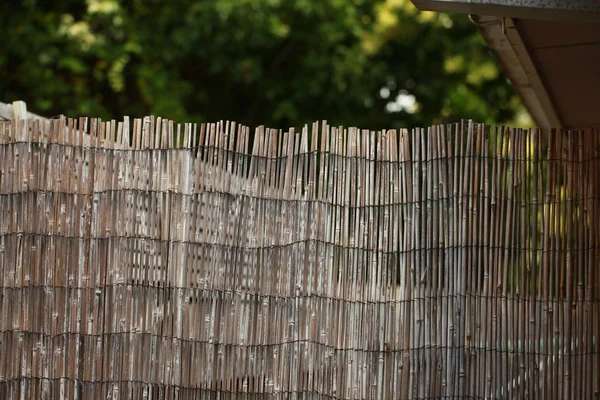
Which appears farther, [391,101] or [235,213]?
[391,101]

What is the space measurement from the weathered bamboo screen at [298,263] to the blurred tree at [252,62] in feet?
21.7

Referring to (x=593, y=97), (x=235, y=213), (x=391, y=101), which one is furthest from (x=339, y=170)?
(x=391, y=101)

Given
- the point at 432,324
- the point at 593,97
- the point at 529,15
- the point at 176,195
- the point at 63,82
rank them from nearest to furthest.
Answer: the point at 529,15
the point at 432,324
the point at 176,195
the point at 593,97
the point at 63,82

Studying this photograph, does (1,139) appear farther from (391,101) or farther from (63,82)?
(391,101)

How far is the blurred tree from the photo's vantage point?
34.5 feet

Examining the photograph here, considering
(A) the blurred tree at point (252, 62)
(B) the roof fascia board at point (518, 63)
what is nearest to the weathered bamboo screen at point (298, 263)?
(B) the roof fascia board at point (518, 63)

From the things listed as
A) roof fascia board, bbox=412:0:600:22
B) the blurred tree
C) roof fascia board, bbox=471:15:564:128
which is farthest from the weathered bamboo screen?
the blurred tree

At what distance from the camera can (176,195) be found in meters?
3.88

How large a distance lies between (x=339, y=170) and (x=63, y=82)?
8063 mm

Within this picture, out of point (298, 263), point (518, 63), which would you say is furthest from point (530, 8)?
point (518, 63)

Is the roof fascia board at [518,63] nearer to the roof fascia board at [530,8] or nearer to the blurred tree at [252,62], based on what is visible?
the roof fascia board at [530,8]

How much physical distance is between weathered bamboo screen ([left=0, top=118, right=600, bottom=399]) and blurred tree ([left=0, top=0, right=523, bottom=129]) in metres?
6.63

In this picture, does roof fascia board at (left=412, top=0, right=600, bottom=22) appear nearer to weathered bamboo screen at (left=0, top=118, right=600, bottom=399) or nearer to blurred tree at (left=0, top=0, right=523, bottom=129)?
weathered bamboo screen at (left=0, top=118, right=600, bottom=399)

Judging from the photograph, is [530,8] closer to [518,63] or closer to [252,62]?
[518,63]
